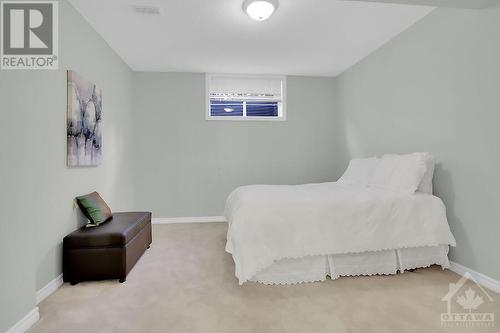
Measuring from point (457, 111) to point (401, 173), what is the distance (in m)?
0.75

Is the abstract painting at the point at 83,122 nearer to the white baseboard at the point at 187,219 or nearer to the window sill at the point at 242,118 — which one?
the white baseboard at the point at 187,219

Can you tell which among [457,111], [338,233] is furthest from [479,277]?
[457,111]

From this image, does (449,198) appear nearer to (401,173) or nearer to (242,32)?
(401,173)

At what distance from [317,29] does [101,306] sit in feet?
11.4

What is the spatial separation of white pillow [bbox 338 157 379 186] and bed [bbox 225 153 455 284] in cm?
72

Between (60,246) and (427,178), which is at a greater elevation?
(427,178)

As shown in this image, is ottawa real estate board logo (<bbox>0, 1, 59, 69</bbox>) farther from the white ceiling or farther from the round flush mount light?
the round flush mount light

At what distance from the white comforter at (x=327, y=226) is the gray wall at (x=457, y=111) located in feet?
0.78

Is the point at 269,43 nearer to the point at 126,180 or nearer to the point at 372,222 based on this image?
the point at 372,222

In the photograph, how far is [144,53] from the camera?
151 inches

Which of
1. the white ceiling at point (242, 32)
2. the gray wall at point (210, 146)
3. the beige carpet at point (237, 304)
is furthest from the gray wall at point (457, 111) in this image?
the gray wall at point (210, 146)

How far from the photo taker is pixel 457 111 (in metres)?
2.56

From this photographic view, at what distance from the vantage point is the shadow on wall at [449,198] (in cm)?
252

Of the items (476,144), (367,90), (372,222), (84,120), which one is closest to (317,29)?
(367,90)
